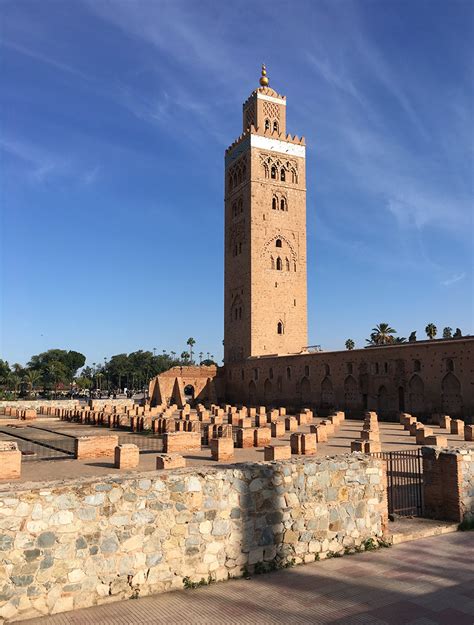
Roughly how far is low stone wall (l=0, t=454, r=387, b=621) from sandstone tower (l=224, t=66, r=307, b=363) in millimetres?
35295

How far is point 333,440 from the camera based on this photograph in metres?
18.2

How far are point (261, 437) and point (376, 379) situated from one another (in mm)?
14189

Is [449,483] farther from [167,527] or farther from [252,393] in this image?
[252,393]

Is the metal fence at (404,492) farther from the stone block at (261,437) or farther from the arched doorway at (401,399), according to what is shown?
the arched doorway at (401,399)

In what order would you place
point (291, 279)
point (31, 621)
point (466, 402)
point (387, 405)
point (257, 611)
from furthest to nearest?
point (291, 279) → point (387, 405) → point (466, 402) → point (257, 611) → point (31, 621)

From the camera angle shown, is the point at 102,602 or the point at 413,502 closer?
the point at 102,602

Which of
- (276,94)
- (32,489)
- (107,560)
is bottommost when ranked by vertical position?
(107,560)

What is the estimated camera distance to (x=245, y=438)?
54.1ft

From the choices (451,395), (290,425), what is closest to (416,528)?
(290,425)

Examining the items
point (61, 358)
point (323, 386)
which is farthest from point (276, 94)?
point (61, 358)

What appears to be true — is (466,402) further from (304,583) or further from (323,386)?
(304,583)

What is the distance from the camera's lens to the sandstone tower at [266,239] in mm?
42312

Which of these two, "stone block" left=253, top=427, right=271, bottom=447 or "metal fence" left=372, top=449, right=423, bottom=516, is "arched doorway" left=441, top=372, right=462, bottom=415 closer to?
"stone block" left=253, top=427, right=271, bottom=447

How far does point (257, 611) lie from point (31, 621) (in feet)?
5.94
